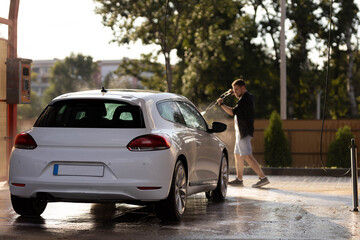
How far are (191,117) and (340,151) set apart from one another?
11.1 meters

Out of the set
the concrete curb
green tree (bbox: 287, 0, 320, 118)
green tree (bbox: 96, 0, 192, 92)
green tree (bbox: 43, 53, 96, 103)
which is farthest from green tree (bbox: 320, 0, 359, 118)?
green tree (bbox: 43, 53, 96, 103)

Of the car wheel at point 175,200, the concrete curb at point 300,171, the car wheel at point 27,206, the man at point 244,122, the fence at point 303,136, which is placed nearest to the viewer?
the car wheel at point 175,200

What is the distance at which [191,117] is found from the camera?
35.2ft

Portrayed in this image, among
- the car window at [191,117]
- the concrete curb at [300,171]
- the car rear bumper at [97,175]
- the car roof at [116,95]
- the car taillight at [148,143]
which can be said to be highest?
the car roof at [116,95]

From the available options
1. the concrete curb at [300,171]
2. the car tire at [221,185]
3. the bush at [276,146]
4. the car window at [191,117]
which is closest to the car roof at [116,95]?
the car window at [191,117]

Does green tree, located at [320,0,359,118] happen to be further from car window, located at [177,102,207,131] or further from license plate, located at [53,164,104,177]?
license plate, located at [53,164,104,177]

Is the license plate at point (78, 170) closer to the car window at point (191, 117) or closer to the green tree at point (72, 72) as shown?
the car window at point (191, 117)

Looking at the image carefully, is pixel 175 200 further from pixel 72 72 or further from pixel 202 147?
pixel 72 72

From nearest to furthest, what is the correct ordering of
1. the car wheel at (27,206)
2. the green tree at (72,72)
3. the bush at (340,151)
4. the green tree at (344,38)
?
the car wheel at (27,206) → the bush at (340,151) → the green tree at (344,38) → the green tree at (72,72)

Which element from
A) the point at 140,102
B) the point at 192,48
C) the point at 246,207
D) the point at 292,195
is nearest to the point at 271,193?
the point at 292,195

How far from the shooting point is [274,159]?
21.6m

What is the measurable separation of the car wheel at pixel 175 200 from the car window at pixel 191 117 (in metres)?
1.12

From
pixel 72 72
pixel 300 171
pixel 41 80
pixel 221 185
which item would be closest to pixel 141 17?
pixel 300 171

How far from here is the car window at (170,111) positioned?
941 cm
